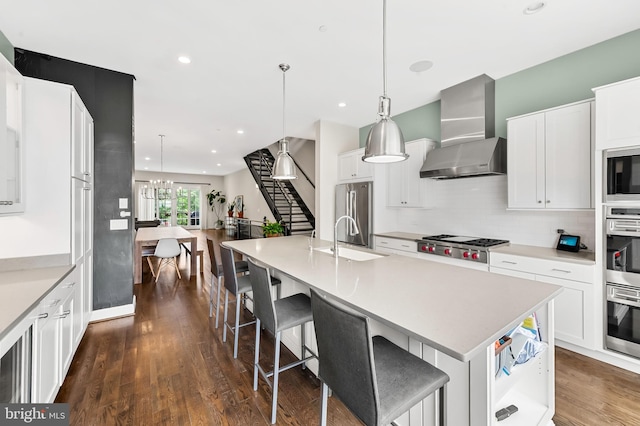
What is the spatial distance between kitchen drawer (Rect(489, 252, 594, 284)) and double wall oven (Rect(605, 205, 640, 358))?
0.15m

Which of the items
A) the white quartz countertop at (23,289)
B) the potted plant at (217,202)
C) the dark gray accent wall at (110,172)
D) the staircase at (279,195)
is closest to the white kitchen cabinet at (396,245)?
Result: the staircase at (279,195)

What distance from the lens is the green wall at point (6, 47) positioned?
245cm

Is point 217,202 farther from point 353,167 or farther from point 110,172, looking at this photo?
point 110,172

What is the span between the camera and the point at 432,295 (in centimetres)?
138

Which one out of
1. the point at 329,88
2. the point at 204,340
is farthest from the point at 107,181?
the point at 329,88

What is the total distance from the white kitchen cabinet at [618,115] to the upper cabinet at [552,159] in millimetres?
211

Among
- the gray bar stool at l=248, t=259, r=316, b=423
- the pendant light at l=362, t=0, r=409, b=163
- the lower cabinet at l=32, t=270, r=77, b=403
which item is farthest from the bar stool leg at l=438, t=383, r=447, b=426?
the lower cabinet at l=32, t=270, r=77, b=403

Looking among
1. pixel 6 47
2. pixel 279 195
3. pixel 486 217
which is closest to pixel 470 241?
pixel 486 217

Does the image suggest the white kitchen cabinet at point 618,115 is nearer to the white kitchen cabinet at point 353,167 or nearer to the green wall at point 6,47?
the white kitchen cabinet at point 353,167

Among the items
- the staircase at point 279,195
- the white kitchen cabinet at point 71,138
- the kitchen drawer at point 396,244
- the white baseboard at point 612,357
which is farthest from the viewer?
the staircase at point 279,195

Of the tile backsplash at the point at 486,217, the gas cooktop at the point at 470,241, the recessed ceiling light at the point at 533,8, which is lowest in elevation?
the gas cooktop at the point at 470,241

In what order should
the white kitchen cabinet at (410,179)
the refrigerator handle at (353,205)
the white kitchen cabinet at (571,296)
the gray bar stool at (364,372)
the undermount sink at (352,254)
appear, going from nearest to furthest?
the gray bar stool at (364,372) < the white kitchen cabinet at (571,296) < the undermount sink at (352,254) < the white kitchen cabinet at (410,179) < the refrigerator handle at (353,205)

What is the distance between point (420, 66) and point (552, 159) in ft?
5.48

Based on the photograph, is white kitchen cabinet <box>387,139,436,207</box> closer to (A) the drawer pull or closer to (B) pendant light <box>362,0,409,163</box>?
(B) pendant light <box>362,0,409,163</box>
